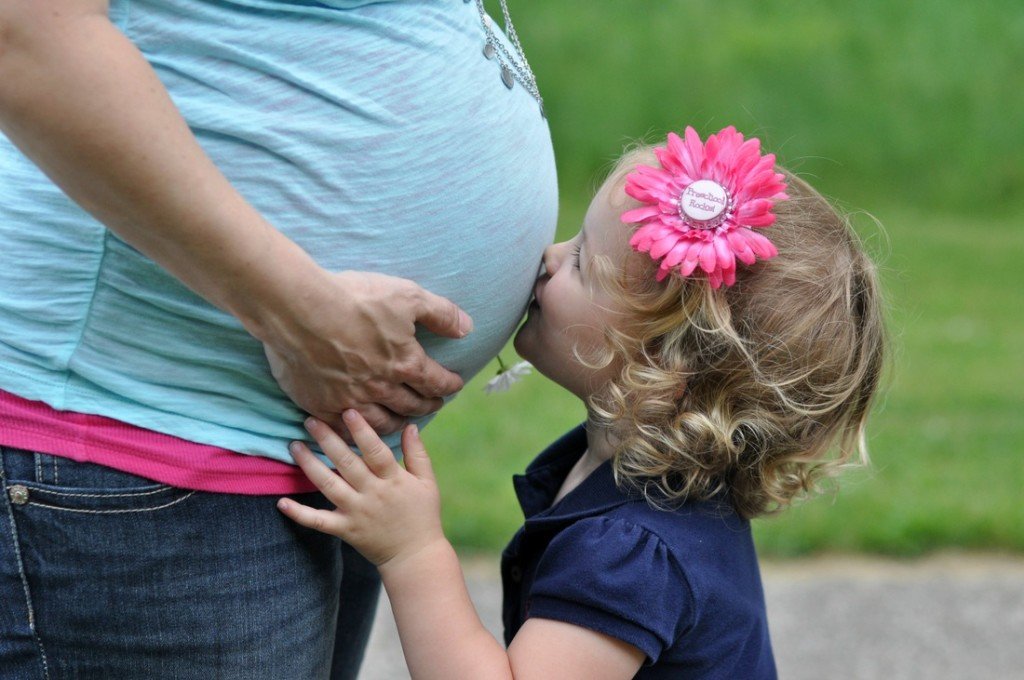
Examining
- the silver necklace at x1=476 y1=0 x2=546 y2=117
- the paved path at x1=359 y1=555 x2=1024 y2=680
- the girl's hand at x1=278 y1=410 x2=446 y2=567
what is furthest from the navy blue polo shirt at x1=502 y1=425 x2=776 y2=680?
the paved path at x1=359 y1=555 x2=1024 y2=680

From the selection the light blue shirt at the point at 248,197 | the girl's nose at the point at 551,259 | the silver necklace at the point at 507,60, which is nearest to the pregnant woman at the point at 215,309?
the light blue shirt at the point at 248,197

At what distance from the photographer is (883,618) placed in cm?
365

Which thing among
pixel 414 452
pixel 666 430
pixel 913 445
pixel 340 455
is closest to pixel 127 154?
pixel 340 455

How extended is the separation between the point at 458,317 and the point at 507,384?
464 millimetres

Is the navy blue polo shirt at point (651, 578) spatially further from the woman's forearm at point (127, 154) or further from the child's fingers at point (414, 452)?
the woman's forearm at point (127, 154)

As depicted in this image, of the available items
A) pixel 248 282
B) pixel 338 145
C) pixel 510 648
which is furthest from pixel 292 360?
pixel 510 648

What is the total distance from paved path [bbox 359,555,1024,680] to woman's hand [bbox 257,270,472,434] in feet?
6.76

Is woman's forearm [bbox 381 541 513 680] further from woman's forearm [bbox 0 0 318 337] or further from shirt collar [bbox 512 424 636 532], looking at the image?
woman's forearm [bbox 0 0 318 337]

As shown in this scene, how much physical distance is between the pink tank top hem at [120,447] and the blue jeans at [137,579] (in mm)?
13

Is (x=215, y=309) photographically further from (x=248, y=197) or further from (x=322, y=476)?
(x=322, y=476)

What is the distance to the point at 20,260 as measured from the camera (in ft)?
4.49

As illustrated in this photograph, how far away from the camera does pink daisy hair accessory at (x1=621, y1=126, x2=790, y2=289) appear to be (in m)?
1.69

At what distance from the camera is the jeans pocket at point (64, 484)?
54.1 inches

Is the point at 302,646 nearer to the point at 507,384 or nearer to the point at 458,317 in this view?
the point at 458,317
